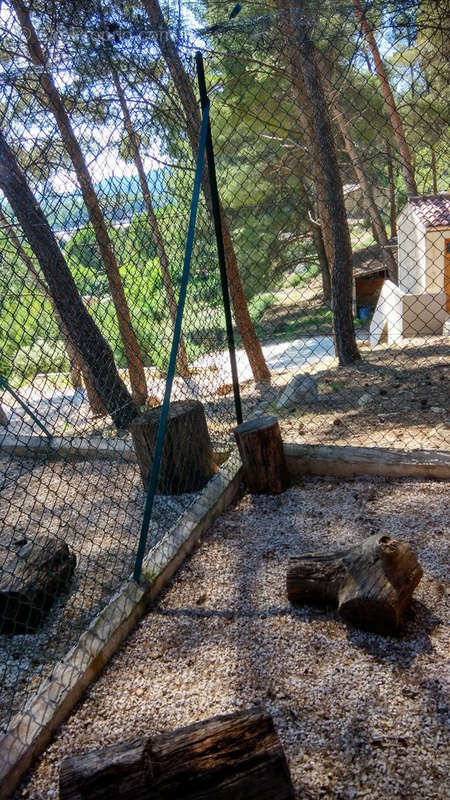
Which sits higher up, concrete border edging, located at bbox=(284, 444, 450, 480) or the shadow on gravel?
concrete border edging, located at bbox=(284, 444, 450, 480)

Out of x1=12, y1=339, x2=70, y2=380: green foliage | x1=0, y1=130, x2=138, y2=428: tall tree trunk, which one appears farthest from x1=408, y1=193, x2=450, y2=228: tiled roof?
x1=0, y1=130, x2=138, y2=428: tall tree trunk

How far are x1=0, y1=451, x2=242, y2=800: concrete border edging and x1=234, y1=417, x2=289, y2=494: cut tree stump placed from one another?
6.8 inches

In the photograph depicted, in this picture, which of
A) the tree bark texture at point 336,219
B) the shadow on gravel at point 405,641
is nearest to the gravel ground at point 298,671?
the shadow on gravel at point 405,641

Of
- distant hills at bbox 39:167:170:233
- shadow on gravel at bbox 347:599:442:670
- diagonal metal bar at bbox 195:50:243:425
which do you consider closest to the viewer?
shadow on gravel at bbox 347:599:442:670

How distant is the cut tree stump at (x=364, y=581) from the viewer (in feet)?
6.30

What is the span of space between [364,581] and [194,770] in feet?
2.86

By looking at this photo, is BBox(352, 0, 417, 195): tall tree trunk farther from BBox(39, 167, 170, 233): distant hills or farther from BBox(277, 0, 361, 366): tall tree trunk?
BBox(39, 167, 170, 233): distant hills

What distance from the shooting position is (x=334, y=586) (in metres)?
2.10

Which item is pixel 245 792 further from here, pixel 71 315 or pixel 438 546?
pixel 71 315

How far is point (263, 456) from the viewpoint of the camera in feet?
10.1

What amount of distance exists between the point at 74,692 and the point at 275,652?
690 millimetres

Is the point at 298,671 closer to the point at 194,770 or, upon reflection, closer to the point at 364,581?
the point at 364,581

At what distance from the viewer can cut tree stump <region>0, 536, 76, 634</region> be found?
232cm

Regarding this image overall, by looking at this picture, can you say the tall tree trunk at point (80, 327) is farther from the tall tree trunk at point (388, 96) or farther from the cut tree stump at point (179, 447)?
the tall tree trunk at point (388, 96)
